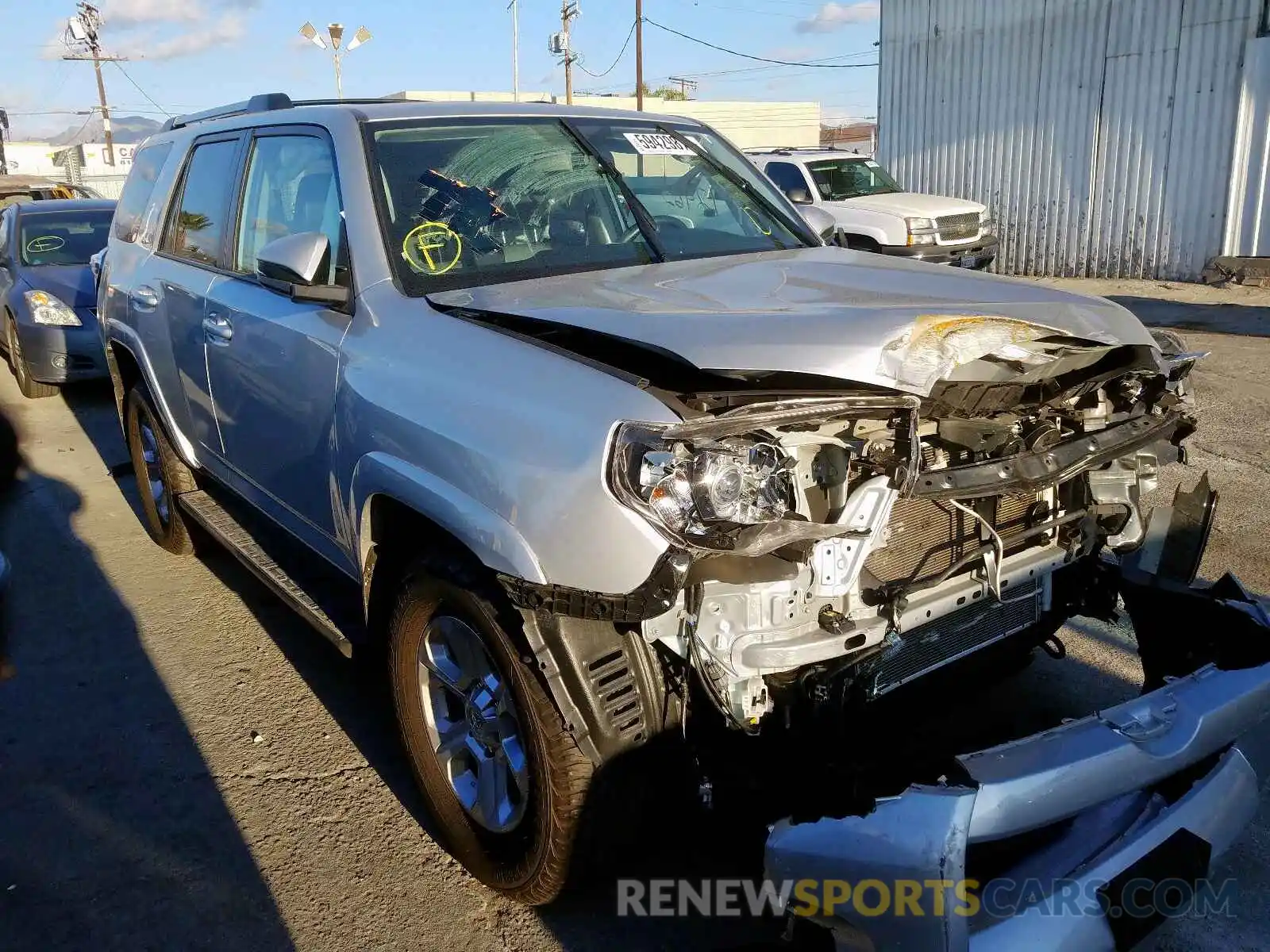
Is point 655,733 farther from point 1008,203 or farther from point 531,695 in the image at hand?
point 1008,203

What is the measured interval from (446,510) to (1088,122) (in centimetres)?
1558

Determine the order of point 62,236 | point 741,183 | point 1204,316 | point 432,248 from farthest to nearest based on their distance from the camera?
point 1204,316 < point 62,236 < point 741,183 < point 432,248

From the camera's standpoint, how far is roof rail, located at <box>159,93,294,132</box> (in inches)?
169

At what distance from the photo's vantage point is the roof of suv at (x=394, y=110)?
3.59 metres

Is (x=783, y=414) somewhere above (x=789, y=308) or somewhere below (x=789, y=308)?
below

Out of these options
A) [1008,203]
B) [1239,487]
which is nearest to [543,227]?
[1239,487]

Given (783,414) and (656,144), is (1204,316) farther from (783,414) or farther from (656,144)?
(783,414)

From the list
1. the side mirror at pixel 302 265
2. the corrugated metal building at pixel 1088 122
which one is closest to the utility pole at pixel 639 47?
the corrugated metal building at pixel 1088 122

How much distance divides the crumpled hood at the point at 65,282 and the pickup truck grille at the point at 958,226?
972 cm

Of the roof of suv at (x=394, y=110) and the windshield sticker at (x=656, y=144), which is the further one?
the windshield sticker at (x=656, y=144)

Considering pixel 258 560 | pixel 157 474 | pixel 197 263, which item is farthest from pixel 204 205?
pixel 157 474

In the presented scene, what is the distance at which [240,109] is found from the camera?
458 centimetres

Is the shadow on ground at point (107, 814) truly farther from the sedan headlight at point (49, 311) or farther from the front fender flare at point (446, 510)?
the sedan headlight at point (49, 311)

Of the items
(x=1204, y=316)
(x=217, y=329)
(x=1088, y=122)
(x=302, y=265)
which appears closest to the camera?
(x=302, y=265)
